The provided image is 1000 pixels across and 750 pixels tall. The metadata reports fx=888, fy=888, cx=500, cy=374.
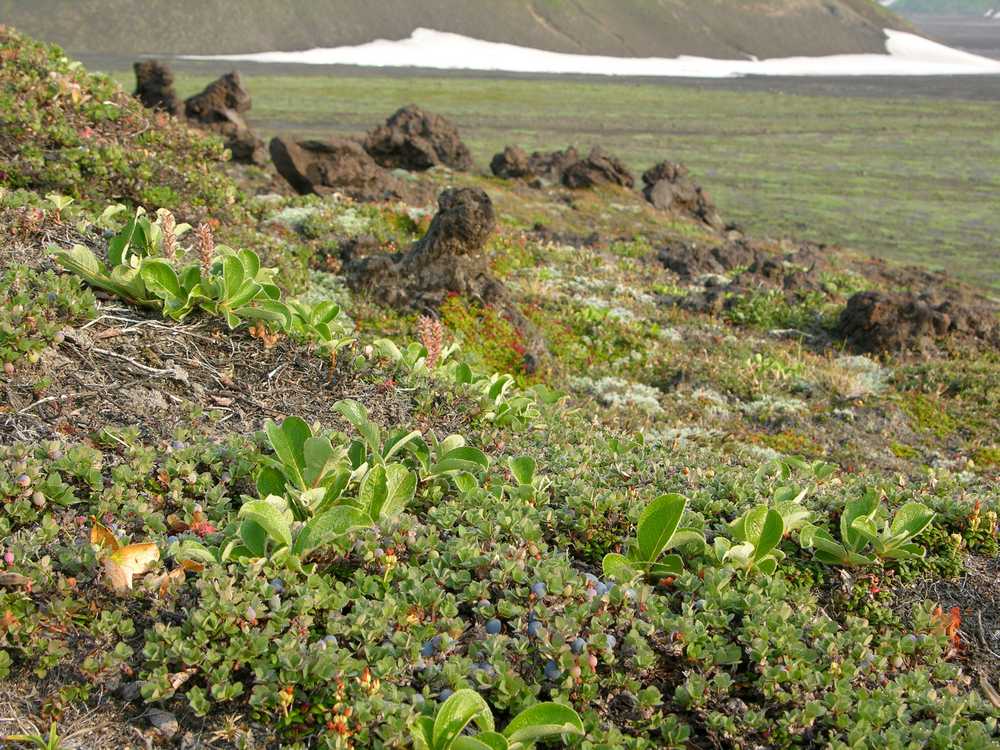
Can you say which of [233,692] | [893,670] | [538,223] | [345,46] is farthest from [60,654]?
[345,46]

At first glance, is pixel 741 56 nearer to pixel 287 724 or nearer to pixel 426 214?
pixel 426 214

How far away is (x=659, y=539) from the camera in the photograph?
12.8 feet

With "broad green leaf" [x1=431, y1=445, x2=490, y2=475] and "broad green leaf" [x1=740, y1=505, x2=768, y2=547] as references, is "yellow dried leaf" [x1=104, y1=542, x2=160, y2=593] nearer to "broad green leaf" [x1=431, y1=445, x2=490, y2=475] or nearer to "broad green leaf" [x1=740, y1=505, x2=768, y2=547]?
"broad green leaf" [x1=431, y1=445, x2=490, y2=475]

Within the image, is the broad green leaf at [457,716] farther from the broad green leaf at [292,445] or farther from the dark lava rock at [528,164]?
the dark lava rock at [528,164]

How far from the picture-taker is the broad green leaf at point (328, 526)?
3570mm

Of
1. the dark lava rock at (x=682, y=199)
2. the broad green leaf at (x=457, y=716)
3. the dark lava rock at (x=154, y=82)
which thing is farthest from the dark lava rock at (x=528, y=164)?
the broad green leaf at (x=457, y=716)

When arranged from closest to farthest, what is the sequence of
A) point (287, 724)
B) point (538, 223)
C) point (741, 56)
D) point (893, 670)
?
1. point (287, 724)
2. point (893, 670)
3. point (538, 223)
4. point (741, 56)

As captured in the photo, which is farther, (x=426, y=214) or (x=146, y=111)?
(x=426, y=214)

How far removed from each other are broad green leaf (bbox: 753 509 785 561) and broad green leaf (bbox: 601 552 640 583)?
63 centimetres

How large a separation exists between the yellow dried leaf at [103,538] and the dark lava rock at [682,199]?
27937 mm

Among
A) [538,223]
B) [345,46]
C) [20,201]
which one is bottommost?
[538,223]

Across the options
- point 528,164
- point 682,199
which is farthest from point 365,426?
point 528,164

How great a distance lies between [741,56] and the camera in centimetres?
12250

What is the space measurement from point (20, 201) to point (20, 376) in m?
2.66
